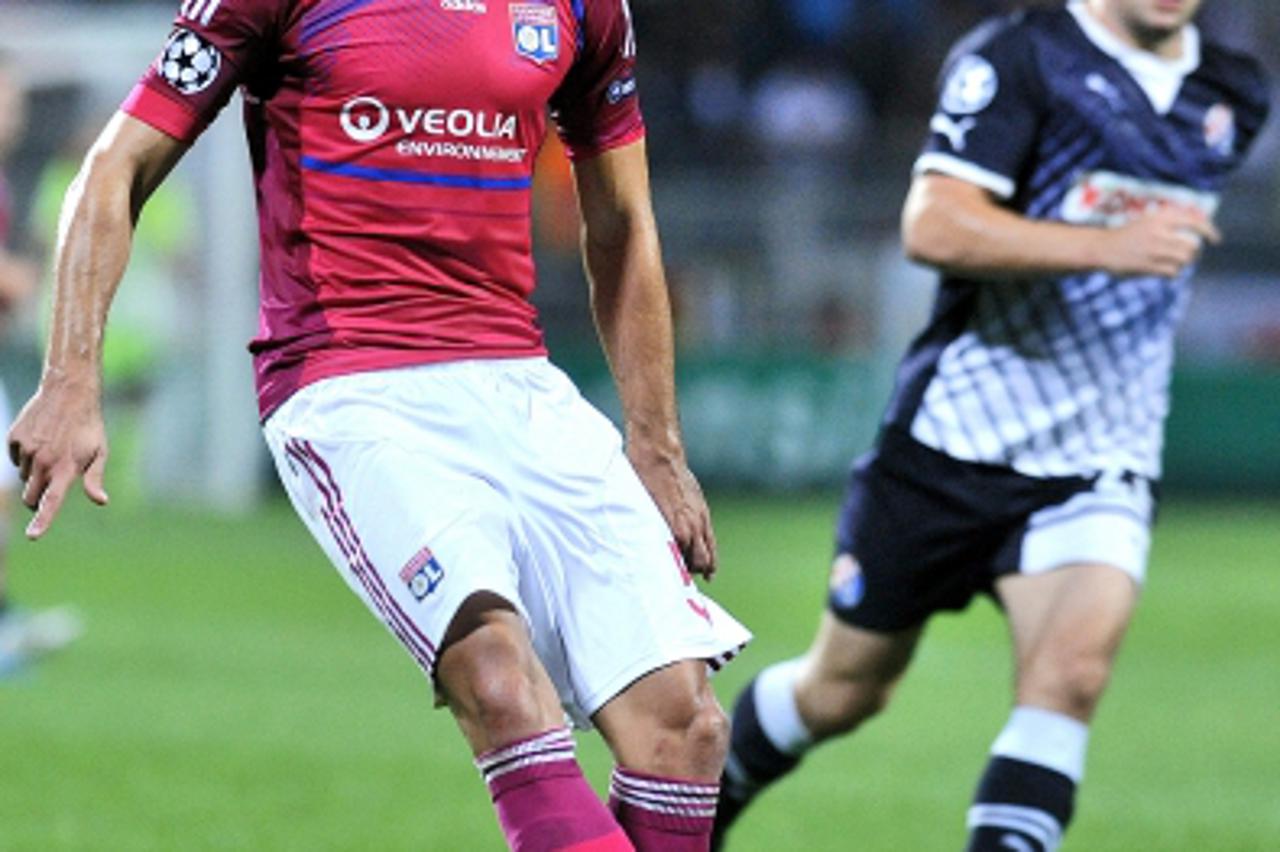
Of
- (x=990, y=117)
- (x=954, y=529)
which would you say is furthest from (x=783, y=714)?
(x=990, y=117)

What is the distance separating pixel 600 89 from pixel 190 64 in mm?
892

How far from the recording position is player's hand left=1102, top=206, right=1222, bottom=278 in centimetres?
568

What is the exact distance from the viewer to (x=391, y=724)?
374 inches

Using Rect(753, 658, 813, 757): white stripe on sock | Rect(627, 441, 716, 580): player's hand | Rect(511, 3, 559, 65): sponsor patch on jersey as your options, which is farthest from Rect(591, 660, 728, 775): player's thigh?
Rect(753, 658, 813, 757): white stripe on sock

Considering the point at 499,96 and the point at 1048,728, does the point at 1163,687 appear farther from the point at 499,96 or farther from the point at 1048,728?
the point at 499,96

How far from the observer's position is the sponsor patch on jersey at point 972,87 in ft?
19.6

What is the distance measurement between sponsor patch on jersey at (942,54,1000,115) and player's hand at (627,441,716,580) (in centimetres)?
134

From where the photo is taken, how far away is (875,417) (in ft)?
63.7

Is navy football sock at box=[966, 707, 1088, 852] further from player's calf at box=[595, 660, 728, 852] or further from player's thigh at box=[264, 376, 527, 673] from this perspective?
player's thigh at box=[264, 376, 527, 673]

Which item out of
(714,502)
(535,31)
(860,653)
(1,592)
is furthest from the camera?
(714,502)

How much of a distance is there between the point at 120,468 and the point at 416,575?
48.0ft

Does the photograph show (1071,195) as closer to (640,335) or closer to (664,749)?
(640,335)

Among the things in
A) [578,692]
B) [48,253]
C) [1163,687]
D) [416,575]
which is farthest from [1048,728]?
[48,253]

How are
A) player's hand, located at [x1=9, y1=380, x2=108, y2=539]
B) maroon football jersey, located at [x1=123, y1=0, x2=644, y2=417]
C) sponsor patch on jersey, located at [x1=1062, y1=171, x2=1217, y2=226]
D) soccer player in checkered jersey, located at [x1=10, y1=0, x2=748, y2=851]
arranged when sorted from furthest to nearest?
sponsor patch on jersey, located at [x1=1062, y1=171, x2=1217, y2=226] → maroon football jersey, located at [x1=123, y1=0, x2=644, y2=417] → soccer player in checkered jersey, located at [x1=10, y1=0, x2=748, y2=851] → player's hand, located at [x1=9, y1=380, x2=108, y2=539]
